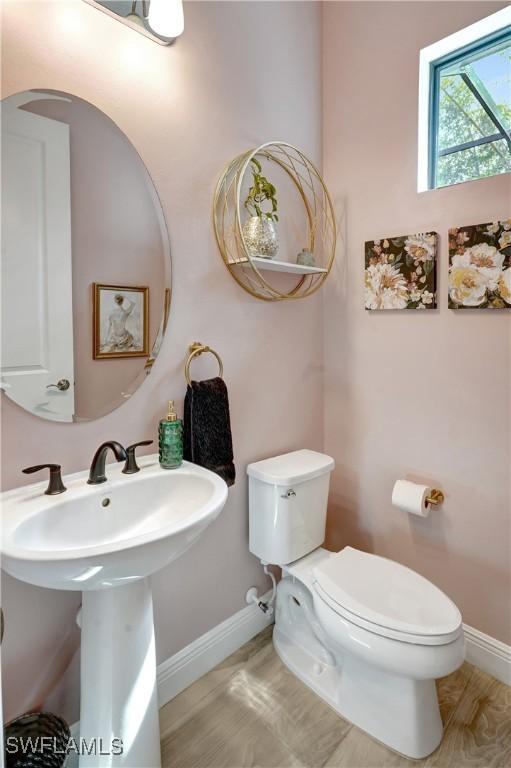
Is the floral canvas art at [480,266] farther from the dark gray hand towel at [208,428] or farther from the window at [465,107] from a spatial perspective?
the dark gray hand towel at [208,428]

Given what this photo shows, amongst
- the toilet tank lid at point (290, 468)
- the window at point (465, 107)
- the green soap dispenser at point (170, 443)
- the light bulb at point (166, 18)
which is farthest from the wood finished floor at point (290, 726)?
the light bulb at point (166, 18)

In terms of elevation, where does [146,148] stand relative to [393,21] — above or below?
Result: below

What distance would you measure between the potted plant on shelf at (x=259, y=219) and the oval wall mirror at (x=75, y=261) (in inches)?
13.1

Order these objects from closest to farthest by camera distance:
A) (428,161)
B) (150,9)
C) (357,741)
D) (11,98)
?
1. (11,98)
2. (150,9)
3. (357,741)
4. (428,161)

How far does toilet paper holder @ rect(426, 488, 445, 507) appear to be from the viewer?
5.56 ft

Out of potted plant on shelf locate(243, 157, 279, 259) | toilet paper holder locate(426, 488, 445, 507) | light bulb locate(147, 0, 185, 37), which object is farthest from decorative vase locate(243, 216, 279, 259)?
toilet paper holder locate(426, 488, 445, 507)

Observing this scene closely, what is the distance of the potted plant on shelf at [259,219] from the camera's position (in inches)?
61.2

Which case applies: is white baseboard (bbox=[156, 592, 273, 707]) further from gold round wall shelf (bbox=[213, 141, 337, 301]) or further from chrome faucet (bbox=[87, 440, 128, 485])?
gold round wall shelf (bbox=[213, 141, 337, 301])

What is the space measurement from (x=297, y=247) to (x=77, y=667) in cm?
173

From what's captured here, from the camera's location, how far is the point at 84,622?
111cm

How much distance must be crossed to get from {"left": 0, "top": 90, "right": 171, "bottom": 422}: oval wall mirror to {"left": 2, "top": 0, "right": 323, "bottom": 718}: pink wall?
0.16ft

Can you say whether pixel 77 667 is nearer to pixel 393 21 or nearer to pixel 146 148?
pixel 146 148

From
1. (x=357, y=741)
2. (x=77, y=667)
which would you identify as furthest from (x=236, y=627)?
(x=77, y=667)

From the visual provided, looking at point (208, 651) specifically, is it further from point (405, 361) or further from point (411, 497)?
point (405, 361)
